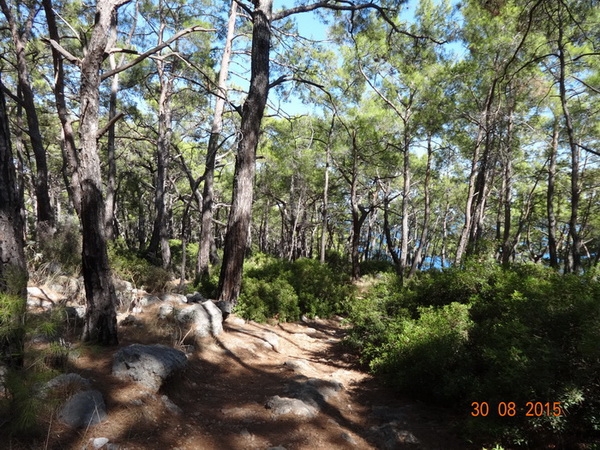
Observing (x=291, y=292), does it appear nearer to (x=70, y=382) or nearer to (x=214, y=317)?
(x=214, y=317)

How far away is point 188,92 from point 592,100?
666 inches

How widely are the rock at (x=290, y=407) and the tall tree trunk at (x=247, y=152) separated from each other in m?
2.82

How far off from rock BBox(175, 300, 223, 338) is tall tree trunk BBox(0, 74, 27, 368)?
9.49 feet

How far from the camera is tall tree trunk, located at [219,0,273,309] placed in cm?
639

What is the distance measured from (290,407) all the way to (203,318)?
2.36 meters

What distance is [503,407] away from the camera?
2.97 metres

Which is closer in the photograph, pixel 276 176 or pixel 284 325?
pixel 284 325

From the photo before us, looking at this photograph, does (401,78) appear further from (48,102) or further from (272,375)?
(48,102)

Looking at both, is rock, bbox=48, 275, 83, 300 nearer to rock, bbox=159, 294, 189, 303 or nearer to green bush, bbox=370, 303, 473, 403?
rock, bbox=159, 294, 189, 303

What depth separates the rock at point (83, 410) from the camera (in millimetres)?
2473

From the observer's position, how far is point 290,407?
12.3 feet

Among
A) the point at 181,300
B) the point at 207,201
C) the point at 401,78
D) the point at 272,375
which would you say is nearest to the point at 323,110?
the point at 401,78

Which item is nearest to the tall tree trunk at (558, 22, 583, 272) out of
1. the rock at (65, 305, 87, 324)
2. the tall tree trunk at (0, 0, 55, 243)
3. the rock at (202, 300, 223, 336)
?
the rock at (202, 300, 223, 336)

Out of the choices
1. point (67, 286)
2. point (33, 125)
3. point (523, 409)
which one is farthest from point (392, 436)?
point (33, 125)
